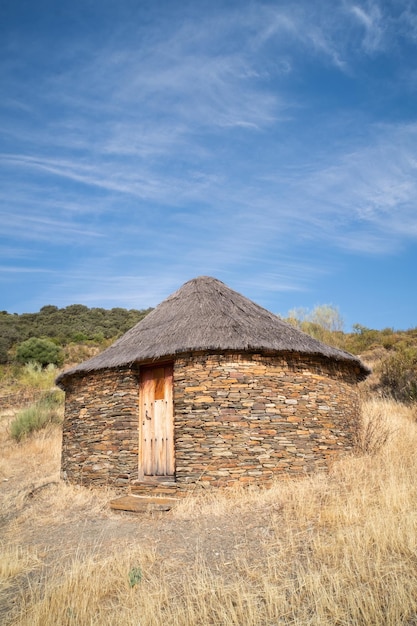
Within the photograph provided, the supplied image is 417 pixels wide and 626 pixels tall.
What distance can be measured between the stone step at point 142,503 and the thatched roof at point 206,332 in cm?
243

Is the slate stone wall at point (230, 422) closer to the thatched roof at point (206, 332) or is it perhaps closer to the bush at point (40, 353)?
the thatched roof at point (206, 332)

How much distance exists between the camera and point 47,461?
13.4 m

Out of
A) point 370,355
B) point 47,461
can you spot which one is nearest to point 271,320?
point 47,461

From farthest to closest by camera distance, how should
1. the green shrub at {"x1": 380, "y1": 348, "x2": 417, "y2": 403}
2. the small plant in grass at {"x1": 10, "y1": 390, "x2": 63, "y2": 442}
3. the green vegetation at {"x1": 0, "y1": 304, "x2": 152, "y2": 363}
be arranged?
the green vegetation at {"x1": 0, "y1": 304, "x2": 152, "y2": 363} < the green shrub at {"x1": 380, "y1": 348, "x2": 417, "y2": 403} < the small plant in grass at {"x1": 10, "y1": 390, "x2": 63, "y2": 442}

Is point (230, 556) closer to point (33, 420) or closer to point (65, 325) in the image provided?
point (33, 420)

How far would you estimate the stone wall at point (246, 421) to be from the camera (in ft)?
26.4

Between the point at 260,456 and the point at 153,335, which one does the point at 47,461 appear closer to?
the point at 153,335

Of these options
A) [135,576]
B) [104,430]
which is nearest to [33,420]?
[104,430]

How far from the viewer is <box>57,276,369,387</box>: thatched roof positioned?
839 centimetres

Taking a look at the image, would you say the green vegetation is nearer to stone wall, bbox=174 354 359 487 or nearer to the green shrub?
the green shrub

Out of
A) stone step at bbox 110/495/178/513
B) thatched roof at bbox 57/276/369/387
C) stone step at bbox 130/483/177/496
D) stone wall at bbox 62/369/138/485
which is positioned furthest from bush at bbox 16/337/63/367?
stone step at bbox 110/495/178/513

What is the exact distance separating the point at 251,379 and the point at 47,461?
7.93 m

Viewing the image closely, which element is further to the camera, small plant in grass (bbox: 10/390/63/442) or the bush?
the bush

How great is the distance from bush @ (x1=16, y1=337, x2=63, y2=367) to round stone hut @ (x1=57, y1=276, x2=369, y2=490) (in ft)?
70.2
